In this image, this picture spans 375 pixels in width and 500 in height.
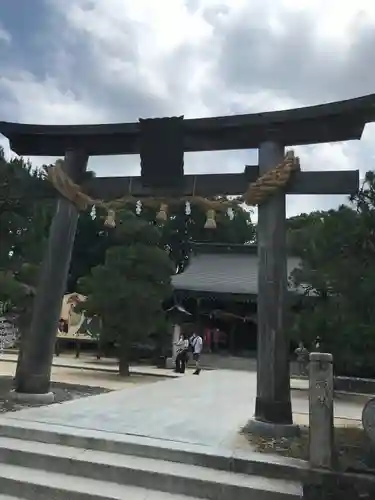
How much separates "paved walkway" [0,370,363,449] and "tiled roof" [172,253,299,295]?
1308 centimetres

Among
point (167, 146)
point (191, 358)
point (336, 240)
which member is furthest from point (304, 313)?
point (191, 358)

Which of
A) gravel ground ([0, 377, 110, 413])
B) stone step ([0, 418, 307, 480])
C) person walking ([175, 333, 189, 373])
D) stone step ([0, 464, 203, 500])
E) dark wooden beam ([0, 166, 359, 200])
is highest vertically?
dark wooden beam ([0, 166, 359, 200])

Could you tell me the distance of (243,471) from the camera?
4.61m

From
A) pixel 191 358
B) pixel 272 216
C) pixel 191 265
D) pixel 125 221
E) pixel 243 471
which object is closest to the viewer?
pixel 243 471

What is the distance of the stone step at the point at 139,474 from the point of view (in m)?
4.26

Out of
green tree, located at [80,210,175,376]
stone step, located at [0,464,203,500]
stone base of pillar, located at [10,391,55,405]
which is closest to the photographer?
stone step, located at [0,464,203,500]

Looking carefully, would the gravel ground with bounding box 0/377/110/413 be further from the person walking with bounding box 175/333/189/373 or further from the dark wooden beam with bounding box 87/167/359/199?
the person walking with bounding box 175/333/189/373

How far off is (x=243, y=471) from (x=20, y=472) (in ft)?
7.08

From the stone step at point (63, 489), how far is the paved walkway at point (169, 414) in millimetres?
959

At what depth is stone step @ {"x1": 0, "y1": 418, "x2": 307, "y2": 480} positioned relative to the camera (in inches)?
180

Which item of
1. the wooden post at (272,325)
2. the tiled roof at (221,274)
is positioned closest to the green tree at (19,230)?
the wooden post at (272,325)

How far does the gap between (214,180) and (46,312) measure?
329cm

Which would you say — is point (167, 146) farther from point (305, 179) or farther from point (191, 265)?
point (191, 265)

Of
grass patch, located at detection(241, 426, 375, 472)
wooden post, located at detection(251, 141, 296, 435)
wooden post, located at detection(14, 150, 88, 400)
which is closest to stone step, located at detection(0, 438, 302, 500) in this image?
grass patch, located at detection(241, 426, 375, 472)
